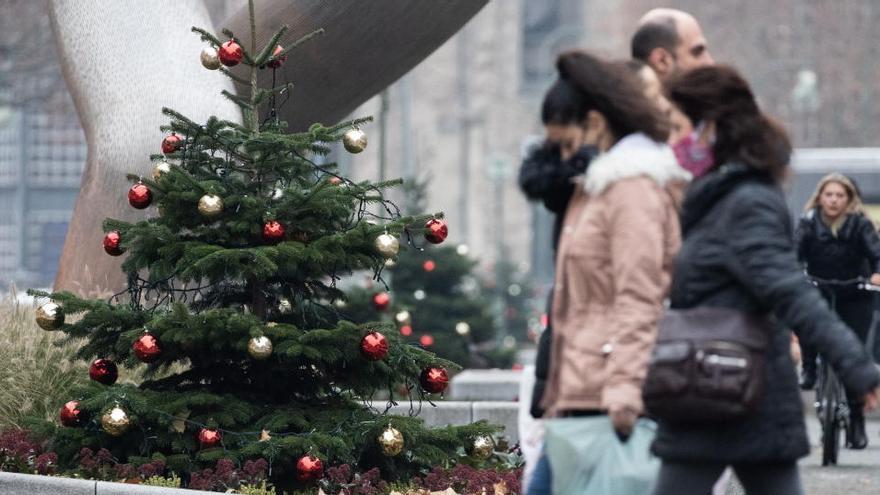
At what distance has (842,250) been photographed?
42.2 ft

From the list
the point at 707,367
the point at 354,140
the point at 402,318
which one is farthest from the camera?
the point at 402,318

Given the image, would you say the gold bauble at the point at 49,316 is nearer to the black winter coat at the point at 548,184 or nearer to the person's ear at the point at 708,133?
the black winter coat at the point at 548,184

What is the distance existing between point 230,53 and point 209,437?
5.48 feet

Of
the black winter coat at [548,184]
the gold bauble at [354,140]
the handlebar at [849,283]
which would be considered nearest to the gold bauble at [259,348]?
the gold bauble at [354,140]

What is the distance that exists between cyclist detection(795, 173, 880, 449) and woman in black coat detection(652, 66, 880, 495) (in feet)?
25.8

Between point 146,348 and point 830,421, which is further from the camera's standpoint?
point 830,421

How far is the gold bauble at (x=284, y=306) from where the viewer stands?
8.26m

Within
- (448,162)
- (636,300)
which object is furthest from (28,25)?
(636,300)

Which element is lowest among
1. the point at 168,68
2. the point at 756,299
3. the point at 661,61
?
the point at 756,299

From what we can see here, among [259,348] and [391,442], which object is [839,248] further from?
[259,348]

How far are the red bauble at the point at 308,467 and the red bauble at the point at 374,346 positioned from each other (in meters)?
0.46

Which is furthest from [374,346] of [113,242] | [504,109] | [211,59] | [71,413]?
[504,109]

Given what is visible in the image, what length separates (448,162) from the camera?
59.1 m

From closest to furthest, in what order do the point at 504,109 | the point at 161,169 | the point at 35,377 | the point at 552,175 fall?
1. the point at 552,175
2. the point at 161,169
3. the point at 35,377
4. the point at 504,109
